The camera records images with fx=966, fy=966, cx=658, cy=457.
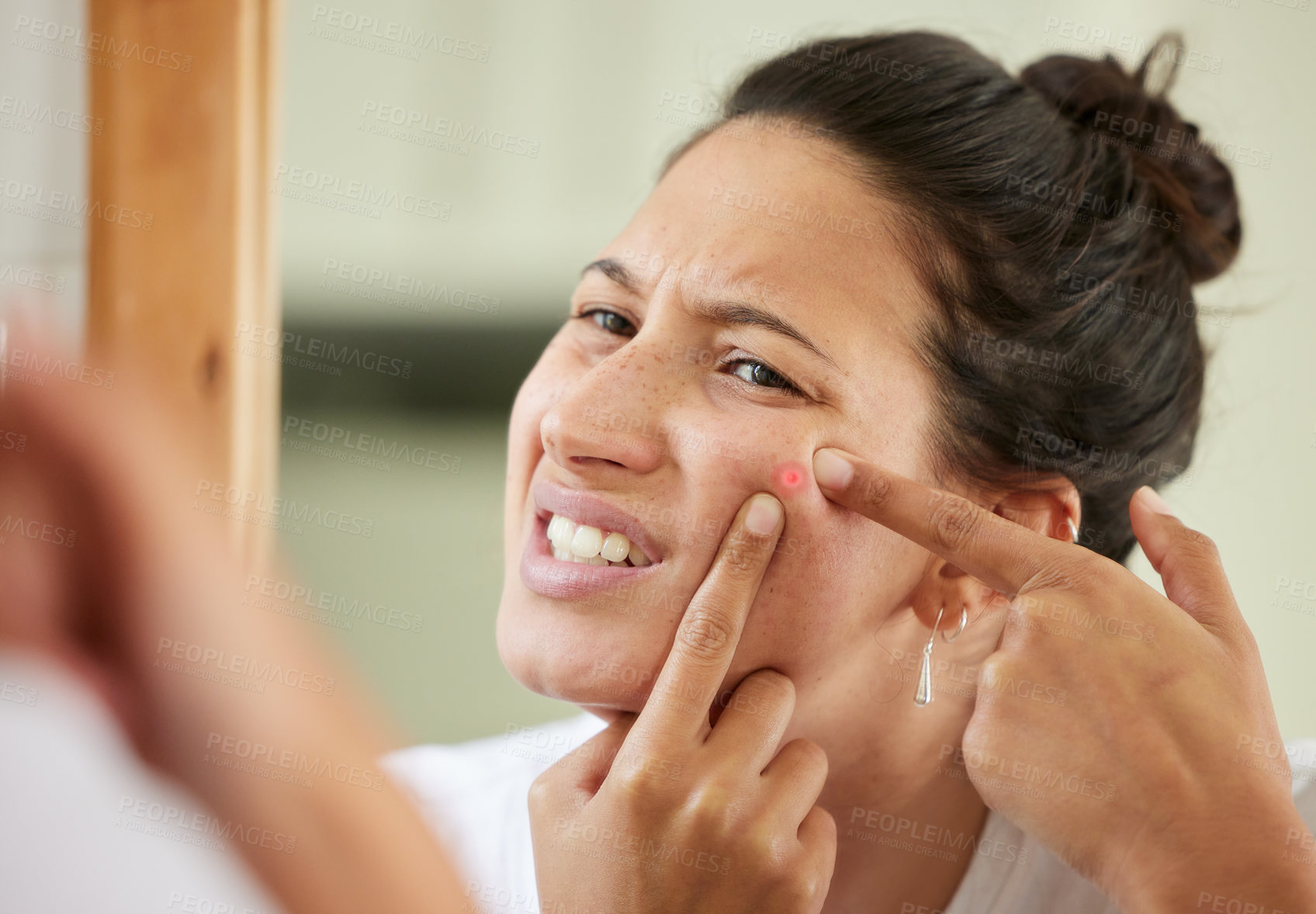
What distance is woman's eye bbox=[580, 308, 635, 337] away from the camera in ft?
3.27

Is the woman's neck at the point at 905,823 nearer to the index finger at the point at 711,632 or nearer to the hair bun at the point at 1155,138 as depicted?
the index finger at the point at 711,632

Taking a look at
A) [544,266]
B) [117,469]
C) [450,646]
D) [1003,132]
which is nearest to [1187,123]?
[1003,132]

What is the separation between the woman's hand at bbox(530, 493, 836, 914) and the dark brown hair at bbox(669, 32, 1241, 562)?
28 cm

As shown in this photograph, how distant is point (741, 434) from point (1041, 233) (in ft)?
1.26

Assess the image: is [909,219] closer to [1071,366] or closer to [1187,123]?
[1071,366]

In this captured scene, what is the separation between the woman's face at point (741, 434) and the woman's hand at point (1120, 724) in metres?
0.09

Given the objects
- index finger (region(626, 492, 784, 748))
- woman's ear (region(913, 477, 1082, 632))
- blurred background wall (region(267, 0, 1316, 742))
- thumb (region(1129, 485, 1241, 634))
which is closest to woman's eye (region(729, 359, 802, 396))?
index finger (region(626, 492, 784, 748))

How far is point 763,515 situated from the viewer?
83 cm

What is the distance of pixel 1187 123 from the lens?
1084mm

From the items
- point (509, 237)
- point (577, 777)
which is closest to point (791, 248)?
point (577, 777)

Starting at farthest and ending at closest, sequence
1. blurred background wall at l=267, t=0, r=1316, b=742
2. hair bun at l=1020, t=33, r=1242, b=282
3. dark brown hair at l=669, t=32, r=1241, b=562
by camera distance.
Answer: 1. blurred background wall at l=267, t=0, r=1316, b=742
2. hair bun at l=1020, t=33, r=1242, b=282
3. dark brown hair at l=669, t=32, r=1241, b=562

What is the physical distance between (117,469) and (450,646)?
150 cm

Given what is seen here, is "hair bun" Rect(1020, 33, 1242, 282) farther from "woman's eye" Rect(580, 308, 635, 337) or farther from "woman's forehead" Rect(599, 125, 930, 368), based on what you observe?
"woman's eye" Rect(580, 308, 635, 337)

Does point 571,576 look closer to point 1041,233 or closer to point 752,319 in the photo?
point 752,319
